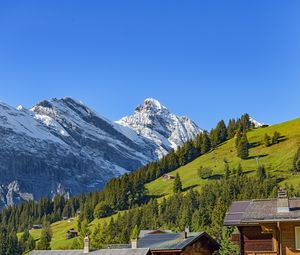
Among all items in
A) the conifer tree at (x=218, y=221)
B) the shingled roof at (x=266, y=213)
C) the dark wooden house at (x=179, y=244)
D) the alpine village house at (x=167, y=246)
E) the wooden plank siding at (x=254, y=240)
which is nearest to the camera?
the shingled roof at (x=266, y=213)

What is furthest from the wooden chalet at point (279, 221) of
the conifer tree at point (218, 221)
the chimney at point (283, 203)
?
the conifer tree at point (218, 221)

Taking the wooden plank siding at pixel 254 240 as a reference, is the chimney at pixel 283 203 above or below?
above

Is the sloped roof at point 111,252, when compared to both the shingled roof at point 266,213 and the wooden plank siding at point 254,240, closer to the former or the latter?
the shingled roof at point 266,213

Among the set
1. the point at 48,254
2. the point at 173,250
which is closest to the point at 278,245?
the point at 173,250

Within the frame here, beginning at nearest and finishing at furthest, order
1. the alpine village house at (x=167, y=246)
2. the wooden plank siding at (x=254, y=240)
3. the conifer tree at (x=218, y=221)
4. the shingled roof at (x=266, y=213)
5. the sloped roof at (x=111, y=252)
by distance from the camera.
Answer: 1. the shingled roof at (x=266, y=213)
2. the wooden plank siding at (x=254, y=240)
3. the sloped roof at (x=111, y=252)
4. the alpine village house at (x=167, y=246)
5. the conifer tree at (x=218, y=221)

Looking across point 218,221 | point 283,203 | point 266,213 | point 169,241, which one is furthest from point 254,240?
point 218,221

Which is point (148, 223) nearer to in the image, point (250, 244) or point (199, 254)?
point (199, 254)

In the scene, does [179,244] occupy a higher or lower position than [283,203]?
lower

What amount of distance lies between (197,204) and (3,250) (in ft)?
199

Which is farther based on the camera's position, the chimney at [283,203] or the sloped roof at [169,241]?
the sloped roof at [169,241]

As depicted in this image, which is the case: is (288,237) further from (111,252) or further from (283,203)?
(111,252)

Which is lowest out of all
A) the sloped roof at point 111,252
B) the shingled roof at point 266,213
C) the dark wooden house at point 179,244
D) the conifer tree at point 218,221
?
the sloped roof at point 111,252

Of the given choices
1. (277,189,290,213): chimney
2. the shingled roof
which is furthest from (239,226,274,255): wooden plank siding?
(277,189,290,213): chimney

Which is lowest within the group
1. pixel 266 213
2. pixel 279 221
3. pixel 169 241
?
pixel 169 241
